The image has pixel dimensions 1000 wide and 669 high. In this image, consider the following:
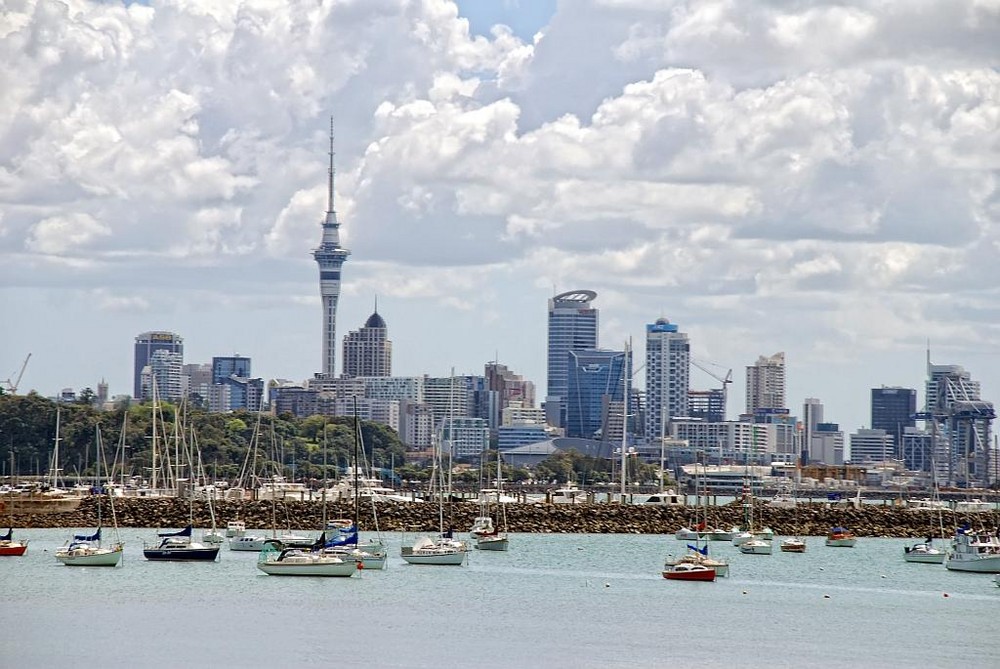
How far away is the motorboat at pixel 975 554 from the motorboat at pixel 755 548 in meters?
14.4

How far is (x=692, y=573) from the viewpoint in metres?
88.6

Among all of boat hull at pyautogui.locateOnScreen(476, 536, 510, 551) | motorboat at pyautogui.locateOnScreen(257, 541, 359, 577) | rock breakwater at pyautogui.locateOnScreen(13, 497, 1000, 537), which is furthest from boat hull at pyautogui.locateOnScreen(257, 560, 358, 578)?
rock breakwater at pyautogui.locateOnScreen(13, 497, 1000, 537)

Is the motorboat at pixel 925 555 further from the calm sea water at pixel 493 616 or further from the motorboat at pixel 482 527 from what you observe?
the motorboat at pixel 482 527

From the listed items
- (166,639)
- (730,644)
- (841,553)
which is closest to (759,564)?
(841,553)

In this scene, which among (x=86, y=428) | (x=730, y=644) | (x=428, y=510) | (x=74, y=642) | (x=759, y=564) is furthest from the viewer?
(x=86, y=428)

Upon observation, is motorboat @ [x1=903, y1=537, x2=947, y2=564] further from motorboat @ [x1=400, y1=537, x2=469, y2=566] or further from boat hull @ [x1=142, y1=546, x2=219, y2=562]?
boat hull @ [x1=142, y1=546, x2=219, y2=562]

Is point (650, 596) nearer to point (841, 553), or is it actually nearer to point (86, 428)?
point (841, 553)

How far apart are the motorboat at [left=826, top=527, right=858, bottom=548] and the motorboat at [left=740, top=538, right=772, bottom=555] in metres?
10.5

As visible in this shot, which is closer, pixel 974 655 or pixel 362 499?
pixel 974 655

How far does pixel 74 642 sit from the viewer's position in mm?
59969

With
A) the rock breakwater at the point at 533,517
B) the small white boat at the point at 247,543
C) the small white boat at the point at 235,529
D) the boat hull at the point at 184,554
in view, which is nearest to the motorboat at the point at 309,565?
the boat hull at the point at 184,554

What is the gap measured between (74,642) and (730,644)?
21214mm

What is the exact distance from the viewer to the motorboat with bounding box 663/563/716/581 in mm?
88438

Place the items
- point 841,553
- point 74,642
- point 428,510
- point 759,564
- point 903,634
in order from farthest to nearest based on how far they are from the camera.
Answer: point 428,510
point 841,553
point 759,564
point 903,634
point 74,642
